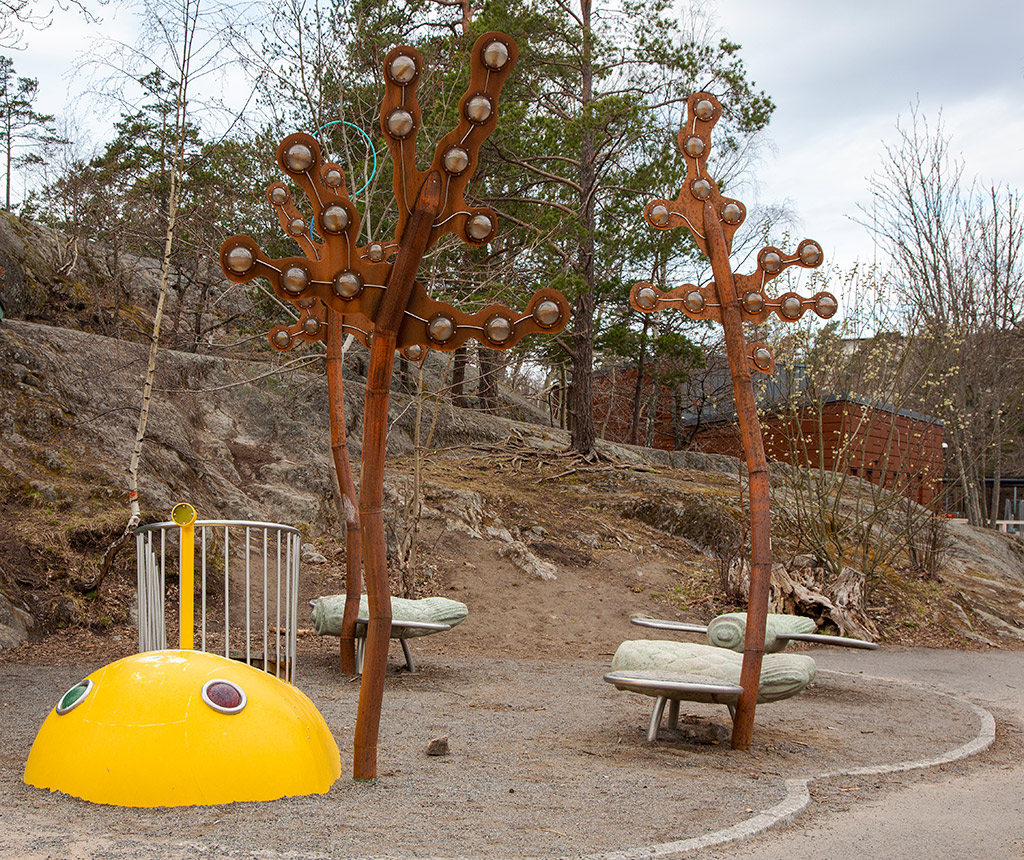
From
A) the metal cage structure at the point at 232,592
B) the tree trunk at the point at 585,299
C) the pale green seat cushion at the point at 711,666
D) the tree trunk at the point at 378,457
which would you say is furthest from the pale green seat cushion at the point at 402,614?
the tree trunk at the point at 585,299

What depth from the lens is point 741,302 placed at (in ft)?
18.4

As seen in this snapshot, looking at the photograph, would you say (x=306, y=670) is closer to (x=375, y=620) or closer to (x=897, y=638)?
(x=375, y=620)

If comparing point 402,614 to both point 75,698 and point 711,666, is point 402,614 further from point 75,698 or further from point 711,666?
point 75,698

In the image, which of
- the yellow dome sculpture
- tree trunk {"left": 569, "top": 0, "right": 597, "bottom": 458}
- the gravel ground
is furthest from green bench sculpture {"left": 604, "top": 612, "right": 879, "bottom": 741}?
tree trunk {"left": 569, "top": 0, "right": 597, "bottom": 458}

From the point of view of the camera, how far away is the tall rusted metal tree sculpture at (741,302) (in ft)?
17.6

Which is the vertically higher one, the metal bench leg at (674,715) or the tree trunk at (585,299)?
the tree trunk at (585,299)

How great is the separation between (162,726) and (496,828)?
1.40 meters

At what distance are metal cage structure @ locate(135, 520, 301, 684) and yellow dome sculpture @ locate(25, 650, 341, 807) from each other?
1.07 m

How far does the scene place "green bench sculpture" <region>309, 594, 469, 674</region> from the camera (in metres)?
7.55

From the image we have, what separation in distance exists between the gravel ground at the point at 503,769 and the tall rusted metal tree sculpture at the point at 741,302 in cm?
76

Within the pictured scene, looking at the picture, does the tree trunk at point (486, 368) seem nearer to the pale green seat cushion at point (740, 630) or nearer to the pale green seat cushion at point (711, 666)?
the pale green seat cushion at point (740, 630)

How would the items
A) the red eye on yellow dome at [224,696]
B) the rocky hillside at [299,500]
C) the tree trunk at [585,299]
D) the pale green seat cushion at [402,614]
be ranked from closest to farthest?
the red eye on yellow dome at [224,696]
the pale green seat cushion at [402,614]
the rocky hillside at [299,500]
the tree trunk at [585,299]

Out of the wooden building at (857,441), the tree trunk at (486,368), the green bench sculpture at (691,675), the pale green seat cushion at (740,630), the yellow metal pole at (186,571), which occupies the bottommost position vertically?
the pale green seat cushion at (740,630)

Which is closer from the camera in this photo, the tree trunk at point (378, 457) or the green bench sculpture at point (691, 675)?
the tree trunk at point (378, 457)
